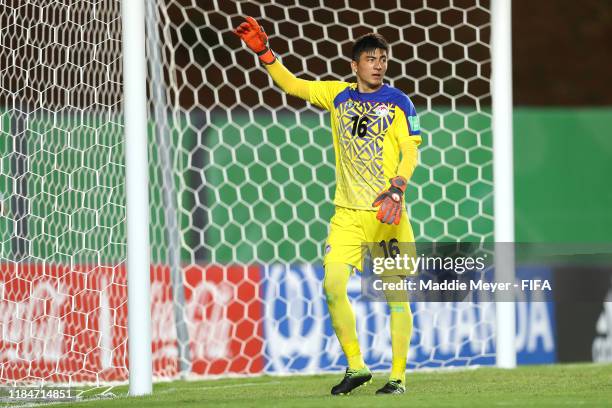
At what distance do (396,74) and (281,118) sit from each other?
80 cm

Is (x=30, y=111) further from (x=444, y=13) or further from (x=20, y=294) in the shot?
(x=444, y=13)

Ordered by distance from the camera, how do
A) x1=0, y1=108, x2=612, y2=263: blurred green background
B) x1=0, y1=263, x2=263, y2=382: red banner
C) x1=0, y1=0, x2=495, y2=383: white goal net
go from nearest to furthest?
x1=0, y1=263, x2=263, y2=382: red banner < x1=0, y1=0, x2=495, y2=383: white goal net < x1=0, y1=108, x2=612, y2=263: blurred green background

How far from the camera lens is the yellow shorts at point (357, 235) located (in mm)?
5938

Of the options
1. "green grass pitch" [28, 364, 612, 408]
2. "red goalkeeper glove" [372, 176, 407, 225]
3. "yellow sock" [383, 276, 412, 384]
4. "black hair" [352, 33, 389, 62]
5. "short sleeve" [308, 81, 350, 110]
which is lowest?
"green grass pitch" [28, 364, 612, 408]

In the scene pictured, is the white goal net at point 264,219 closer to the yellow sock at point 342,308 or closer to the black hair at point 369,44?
the yellow sock at point 342,308

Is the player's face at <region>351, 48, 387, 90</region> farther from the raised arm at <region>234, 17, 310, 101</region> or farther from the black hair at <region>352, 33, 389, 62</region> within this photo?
the raised arm at <region>234, 17, 310, 101</region>

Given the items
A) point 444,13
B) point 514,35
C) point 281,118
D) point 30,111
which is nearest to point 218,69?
point 281,118

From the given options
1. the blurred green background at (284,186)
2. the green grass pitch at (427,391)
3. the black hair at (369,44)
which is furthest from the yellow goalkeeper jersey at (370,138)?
the blurred green background at (284,186)

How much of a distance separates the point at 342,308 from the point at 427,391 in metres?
0.54

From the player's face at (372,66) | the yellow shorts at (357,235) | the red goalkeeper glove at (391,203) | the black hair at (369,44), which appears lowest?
the yellow shorts at (357,235)

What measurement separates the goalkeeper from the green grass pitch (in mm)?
231

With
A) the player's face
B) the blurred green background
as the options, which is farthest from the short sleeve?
the blurred green background

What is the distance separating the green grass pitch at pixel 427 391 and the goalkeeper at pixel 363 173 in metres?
0.23

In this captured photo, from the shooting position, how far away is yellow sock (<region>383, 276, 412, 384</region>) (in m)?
5.94
